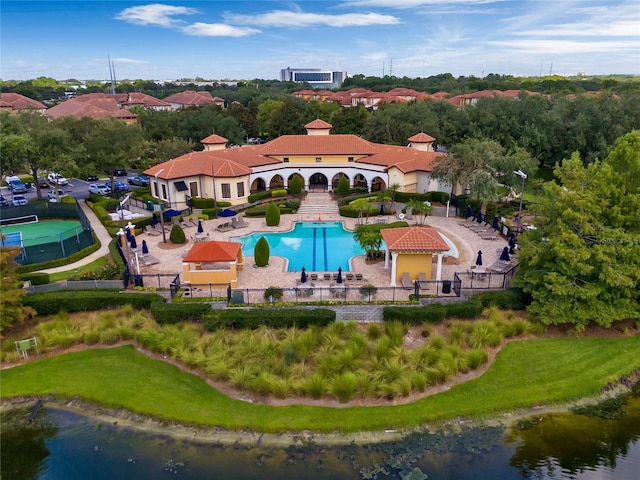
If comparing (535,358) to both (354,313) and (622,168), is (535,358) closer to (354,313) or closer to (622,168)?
(354,313)

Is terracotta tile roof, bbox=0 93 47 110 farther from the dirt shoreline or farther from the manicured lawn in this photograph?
the dirt shoreline

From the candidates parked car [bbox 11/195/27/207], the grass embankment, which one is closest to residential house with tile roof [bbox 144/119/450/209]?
parked car [bbox 11/195/27/207]

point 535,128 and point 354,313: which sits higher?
point 535,128

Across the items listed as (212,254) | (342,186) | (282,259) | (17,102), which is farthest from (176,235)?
(17,102)

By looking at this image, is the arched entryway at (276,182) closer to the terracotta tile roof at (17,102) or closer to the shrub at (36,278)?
the shrub at (36,278)

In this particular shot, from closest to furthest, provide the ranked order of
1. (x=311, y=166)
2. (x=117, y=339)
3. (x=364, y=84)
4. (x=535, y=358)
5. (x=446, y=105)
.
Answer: (x=535, y=358), (x=117, y=339), (x=311, y=166), (x=446, y=105), (x=364, y=84)

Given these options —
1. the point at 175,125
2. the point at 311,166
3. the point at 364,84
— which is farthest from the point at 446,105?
the point at 364,84
